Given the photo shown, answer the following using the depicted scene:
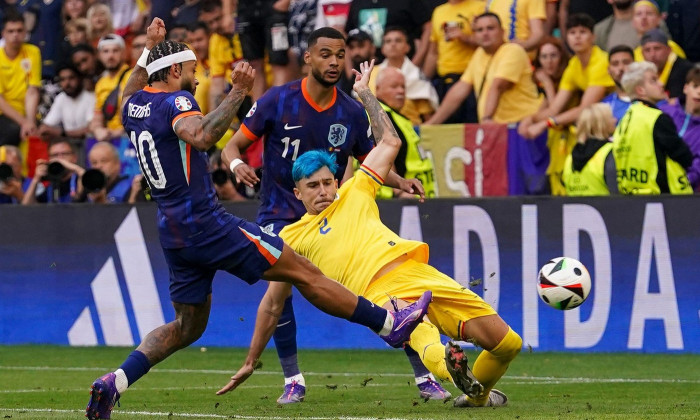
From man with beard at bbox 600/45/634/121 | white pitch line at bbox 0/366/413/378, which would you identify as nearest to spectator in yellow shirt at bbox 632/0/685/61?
man with beard at bbox 600/45/634/121

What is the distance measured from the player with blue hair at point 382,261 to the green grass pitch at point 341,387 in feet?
1.30

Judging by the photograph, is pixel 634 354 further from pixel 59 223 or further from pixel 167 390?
pixel 59 223

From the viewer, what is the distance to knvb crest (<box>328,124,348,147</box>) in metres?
10.4

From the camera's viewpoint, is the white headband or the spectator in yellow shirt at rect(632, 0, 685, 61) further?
the spectator in yellow shirt at rect(632, 0, 685, 61)

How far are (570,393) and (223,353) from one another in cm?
518

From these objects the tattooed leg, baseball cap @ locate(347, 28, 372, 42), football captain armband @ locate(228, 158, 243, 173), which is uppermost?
baseball cap @ locate(347, 28, 372, 42)

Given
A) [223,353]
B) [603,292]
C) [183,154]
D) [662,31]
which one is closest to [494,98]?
[662,31]

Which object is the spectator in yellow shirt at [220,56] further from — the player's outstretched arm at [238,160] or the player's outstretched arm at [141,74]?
the player's outstretched arm at [141,74]

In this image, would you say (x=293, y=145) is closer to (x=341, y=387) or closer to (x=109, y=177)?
(x=341, y=387)

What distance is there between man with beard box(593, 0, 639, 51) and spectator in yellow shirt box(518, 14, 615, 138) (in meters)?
0.35

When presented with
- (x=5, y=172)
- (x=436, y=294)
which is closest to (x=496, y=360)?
(x=436, y=294)

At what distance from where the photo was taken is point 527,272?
13.8m

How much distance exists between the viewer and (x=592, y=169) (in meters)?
14.0

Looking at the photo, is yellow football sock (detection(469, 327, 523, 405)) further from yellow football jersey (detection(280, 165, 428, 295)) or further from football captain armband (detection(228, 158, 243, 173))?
football captain armband (detection(228, 158, 243, 173))
